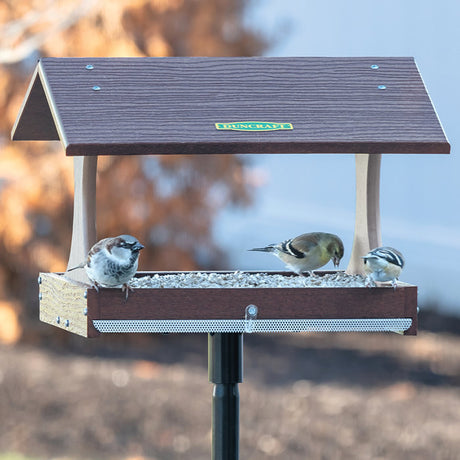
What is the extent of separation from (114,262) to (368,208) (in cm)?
113

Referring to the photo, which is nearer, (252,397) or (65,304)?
(65,304)

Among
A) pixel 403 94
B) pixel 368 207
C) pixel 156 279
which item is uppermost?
pixel 403 94

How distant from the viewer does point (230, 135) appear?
2932 millimetres

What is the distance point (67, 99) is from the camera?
3016mm

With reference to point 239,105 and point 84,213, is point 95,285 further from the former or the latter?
point 239,105

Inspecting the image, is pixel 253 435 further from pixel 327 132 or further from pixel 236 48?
pixel 327 132

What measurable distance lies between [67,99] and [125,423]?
4.26 metres

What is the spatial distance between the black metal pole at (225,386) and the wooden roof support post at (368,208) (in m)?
0.58

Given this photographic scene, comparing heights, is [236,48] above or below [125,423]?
above

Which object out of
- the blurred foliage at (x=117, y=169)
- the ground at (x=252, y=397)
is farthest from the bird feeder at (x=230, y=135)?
the blurred foliage at (x=117, y=169)

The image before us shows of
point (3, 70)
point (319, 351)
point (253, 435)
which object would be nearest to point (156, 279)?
point (253, 435)

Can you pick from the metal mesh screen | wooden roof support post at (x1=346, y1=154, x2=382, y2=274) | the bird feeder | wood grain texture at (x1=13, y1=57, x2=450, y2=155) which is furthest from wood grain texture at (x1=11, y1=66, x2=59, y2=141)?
wooden roof support post at (x1=346, y1=154, x2=382, y2=274)

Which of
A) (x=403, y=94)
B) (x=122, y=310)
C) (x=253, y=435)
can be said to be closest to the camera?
(x=122, y=310)

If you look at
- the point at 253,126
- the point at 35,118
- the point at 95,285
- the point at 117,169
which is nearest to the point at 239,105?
the point at 253,126
